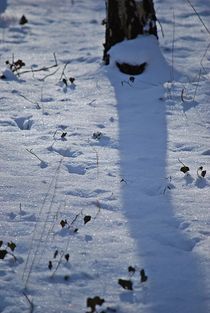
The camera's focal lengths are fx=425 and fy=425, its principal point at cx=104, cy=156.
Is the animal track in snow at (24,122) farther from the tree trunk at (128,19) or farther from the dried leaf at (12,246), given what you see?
→ the dried leaf at (12,246)

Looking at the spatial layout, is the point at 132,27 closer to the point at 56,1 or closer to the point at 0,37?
the point at 0,37

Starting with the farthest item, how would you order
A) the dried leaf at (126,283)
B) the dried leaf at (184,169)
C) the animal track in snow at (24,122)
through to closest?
the animal track in snow at (24,122)
the dried leaf at (184,169)
the dried leaf at (126,283)

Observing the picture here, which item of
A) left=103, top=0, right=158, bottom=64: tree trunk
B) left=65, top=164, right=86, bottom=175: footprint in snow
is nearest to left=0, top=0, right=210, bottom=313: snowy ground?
left=65, top=164, right=86, bottom=175: footprint in snow

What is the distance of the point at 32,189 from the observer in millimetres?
3348

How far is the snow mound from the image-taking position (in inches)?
206

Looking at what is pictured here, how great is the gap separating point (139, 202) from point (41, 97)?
219 centimetres

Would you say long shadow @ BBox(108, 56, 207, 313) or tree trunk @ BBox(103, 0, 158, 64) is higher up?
tree trunk @ BBox(103, 0, 158, 64)

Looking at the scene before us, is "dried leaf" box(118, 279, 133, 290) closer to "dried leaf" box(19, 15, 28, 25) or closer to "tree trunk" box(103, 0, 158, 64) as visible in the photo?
"tree trunk" box(103, 0, 158, 64)

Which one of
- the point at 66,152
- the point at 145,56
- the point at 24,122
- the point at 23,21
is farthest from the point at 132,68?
the point at 23,21

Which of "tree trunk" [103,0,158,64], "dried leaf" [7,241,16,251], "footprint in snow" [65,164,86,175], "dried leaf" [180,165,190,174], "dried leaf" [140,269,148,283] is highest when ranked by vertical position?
"tree trunk" [103,0,158,64]

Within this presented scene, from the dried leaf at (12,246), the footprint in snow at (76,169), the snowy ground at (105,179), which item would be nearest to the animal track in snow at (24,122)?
the snowy ground at (105,179)

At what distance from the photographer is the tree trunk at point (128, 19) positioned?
5.21m

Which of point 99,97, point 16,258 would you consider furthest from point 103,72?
point 16,258

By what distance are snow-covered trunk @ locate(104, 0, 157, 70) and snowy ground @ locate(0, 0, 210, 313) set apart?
0.46 feet
